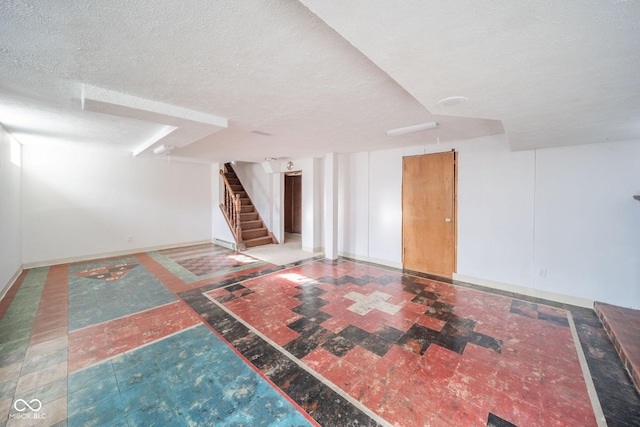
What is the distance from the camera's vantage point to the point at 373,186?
16.8ft

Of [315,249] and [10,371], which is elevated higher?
[315,249]

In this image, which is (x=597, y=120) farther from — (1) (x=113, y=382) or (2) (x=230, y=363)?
(1) (x=113, y=382)

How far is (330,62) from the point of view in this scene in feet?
5.43

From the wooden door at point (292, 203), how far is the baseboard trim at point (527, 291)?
19.8 ft

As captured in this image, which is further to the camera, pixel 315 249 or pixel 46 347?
pixel 315 249

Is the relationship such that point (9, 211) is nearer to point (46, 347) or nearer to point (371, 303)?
point (46, 347)

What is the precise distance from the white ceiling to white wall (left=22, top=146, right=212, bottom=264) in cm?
257

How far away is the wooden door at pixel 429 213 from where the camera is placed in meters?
4.13

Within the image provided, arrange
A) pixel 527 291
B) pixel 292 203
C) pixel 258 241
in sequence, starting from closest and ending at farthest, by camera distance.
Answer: pixel 527 291
pixel 258 241
pixel 292 203

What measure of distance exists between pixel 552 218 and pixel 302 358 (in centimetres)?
372

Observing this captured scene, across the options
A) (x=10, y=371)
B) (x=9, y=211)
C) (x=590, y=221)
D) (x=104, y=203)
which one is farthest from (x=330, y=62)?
(x=104, y=203)

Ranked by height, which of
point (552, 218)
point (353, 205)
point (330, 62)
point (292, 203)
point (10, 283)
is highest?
point (330, 62)

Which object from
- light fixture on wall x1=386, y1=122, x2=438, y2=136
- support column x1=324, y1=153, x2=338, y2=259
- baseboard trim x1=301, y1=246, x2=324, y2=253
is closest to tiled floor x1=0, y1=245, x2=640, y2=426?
support column x1=324, y1=153, x2=338, y2=259

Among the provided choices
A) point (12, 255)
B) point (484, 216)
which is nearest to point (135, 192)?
point (12, 255)
